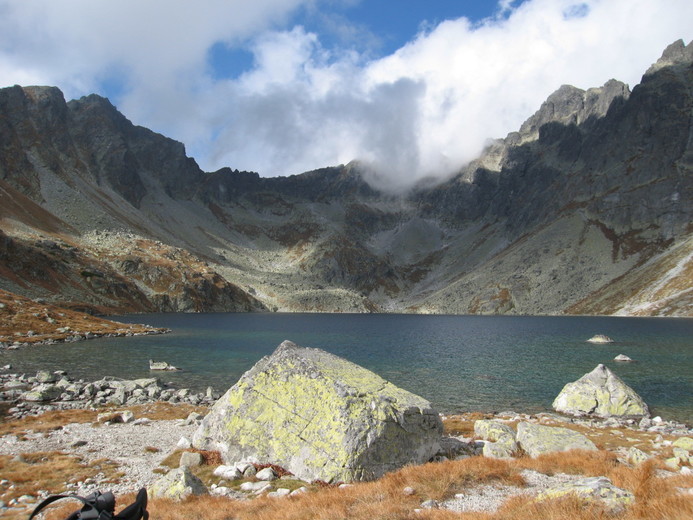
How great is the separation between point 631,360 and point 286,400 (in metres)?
64.3

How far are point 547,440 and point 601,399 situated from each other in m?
21.5

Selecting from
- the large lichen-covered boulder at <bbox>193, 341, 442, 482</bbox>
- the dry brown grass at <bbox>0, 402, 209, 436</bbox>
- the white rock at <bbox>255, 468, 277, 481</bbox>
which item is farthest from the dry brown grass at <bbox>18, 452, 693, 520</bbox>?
the dry brown grass at <bbox>0, 402, 209, 436</bbox>

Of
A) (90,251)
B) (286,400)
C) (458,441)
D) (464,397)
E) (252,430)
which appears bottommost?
(464,397)

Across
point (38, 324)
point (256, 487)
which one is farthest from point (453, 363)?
point (38, 324)

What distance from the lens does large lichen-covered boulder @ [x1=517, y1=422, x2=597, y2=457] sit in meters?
18.6

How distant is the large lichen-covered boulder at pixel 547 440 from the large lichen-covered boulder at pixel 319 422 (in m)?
4.54

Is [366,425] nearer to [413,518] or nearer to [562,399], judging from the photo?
[413,518]

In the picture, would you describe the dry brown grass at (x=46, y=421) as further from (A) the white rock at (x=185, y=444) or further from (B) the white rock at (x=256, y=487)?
(B) the white rock at (x=256, y=487)

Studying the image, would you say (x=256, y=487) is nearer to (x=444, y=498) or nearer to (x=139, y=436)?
(x=444, y=498)

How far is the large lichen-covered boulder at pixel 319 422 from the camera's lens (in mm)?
15422

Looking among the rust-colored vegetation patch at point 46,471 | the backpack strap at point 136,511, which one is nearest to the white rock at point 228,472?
the rust-colored vegetation patch at point 46,471

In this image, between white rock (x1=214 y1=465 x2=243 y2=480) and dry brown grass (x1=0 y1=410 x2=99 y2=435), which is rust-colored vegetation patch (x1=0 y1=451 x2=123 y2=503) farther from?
dry brown grass (x1=0 y1=410 x2=99 y2=435)

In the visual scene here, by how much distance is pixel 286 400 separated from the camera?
57.7 ft

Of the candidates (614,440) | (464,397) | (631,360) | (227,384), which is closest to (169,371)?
(227,384)
